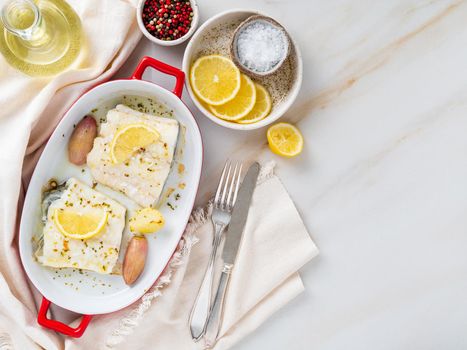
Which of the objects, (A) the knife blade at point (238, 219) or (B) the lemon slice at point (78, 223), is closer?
(B) the lemon slice at point (78, 223)

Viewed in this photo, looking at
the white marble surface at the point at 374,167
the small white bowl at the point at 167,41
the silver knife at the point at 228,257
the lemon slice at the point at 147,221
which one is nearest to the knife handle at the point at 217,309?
the silver knife at the point at 228,257

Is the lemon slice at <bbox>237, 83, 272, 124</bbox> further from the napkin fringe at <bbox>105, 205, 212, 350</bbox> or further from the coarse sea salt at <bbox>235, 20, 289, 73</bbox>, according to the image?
the napkin fringe at <bbox>105, 205, 212, 350</bbox>

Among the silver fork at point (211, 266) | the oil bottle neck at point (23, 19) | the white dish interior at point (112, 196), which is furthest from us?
the silver fork at point (211, 266)

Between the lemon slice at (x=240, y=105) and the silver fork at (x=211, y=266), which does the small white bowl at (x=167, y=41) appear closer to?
the lemon slice at (x=240, y=105)

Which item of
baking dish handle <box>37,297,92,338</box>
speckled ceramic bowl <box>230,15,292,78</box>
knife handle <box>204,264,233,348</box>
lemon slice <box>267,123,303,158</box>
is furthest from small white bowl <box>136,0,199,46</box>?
baking dish handle <box>37,297,92,338</box>

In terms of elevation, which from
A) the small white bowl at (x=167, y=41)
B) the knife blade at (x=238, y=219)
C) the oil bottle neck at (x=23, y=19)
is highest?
the oil bottle neck at (x=23, y=19)

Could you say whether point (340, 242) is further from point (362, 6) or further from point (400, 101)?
point (362, 6)

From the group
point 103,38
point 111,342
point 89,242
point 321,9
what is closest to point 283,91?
point 321,9
